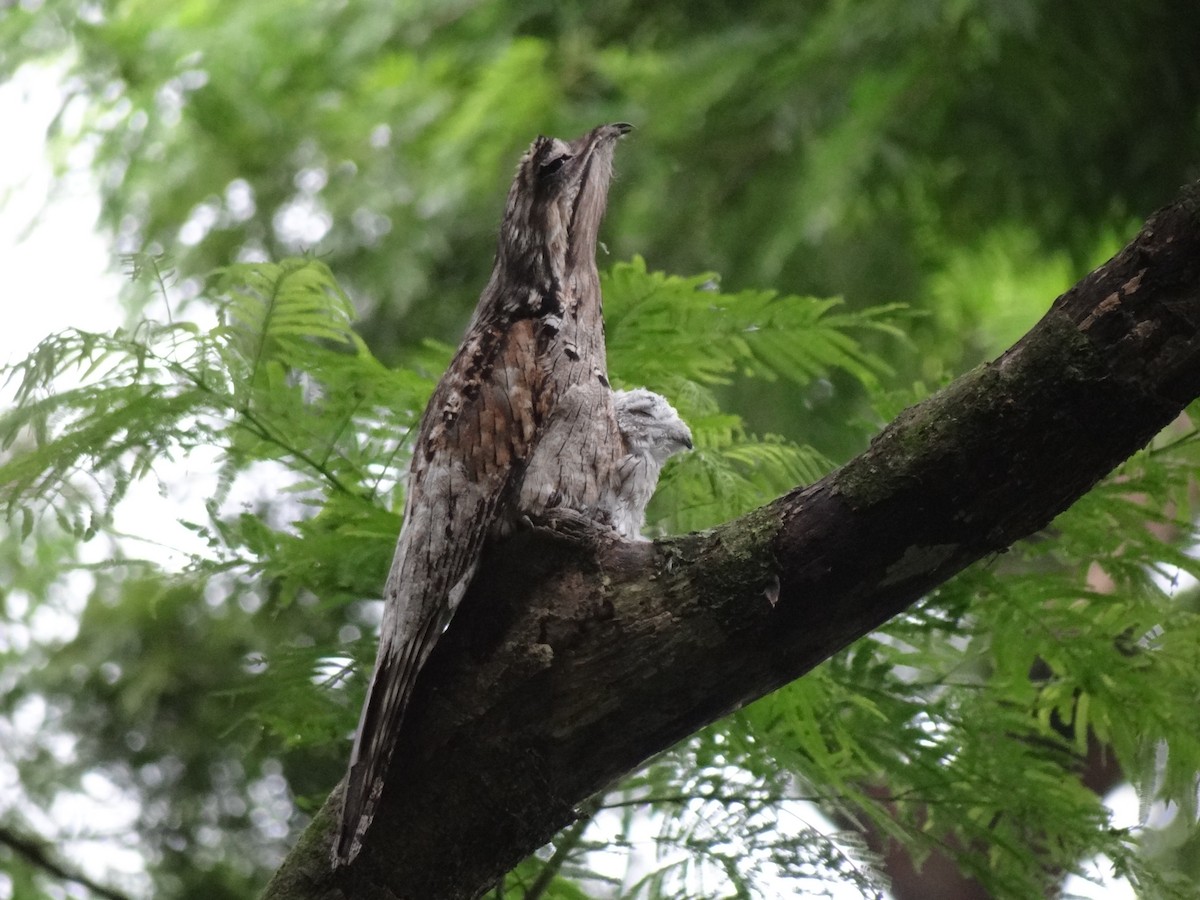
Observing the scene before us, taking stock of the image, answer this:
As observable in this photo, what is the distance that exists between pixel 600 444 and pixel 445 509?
0.29 meters

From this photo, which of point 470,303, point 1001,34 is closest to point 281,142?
point 470,303

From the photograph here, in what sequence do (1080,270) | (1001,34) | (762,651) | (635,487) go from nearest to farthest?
1. (762,651)
2. (635,487)
3. (1001,34)
4. (1080,270)

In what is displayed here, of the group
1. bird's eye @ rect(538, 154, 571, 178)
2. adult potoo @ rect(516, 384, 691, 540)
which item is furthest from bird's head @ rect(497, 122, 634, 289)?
adult potoo @ rect(516, 384, 691, 540)

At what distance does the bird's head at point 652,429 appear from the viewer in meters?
2.04

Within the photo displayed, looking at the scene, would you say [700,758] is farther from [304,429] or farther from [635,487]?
[304,429]

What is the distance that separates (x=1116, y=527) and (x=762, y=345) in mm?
776

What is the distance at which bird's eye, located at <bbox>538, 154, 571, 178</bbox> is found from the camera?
7.37 feet

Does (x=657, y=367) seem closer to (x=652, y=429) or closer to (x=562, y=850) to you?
(x=652, y=429)

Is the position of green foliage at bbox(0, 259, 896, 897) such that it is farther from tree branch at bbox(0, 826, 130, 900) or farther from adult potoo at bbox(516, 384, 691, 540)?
tree branch at bbox(0, 826, 130, 900)

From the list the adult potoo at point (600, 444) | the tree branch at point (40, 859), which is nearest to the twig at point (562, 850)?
the adult potoo at point (600, 444)

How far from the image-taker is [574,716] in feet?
5.68

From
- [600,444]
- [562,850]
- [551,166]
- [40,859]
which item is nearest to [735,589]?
[600,444]

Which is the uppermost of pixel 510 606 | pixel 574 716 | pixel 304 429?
pixel 304 429

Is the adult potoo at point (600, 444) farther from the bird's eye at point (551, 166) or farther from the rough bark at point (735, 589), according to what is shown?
the bird's eye at point (551, 166)
